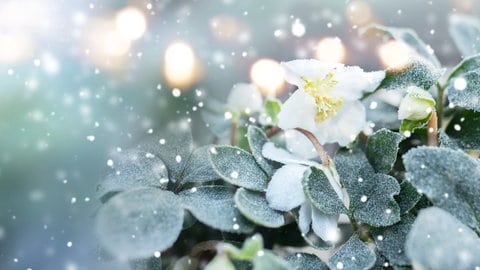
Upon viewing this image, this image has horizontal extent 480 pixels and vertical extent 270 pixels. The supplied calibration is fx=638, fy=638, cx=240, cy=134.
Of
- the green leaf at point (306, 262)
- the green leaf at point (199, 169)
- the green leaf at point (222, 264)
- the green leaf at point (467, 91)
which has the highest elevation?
the green leaf at point (467, 91)

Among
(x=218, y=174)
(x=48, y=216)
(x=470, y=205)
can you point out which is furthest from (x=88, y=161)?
(x=470, y=205)

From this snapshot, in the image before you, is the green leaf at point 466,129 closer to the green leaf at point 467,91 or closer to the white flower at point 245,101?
the green leaf at point 467,91

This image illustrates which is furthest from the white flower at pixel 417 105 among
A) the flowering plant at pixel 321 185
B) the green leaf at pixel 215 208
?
the green leaf at pixel 215 208

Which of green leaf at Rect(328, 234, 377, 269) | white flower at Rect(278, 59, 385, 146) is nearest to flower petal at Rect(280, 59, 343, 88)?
white flower at Rect(278, 59, 385, 146)

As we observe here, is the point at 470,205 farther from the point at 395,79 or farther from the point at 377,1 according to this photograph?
the point at 377,1

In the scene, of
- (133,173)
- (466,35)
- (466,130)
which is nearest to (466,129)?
(466,130)

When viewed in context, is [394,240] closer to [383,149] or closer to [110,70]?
[383,149]
